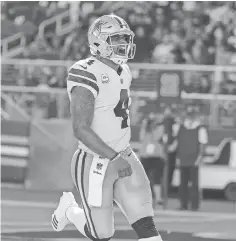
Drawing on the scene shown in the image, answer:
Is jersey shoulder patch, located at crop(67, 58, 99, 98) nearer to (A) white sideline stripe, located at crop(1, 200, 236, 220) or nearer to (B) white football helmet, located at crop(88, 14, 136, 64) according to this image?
(B) white football helmet, located at crop(88, 14, 136, 64)

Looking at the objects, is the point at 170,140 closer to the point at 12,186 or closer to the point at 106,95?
the point at 12,186

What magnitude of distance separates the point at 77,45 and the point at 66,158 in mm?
3700

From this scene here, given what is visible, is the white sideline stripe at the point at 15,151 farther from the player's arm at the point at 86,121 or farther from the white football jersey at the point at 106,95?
the player's arm at the point at 86,121

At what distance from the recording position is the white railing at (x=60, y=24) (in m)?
19.8

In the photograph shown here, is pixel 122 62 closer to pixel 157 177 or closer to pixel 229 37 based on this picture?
pixel 157 177

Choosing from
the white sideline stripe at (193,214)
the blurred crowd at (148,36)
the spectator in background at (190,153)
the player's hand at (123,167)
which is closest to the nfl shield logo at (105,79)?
the player's hand at (123,167)

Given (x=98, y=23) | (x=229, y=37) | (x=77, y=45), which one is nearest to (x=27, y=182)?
(x=77, y=45)

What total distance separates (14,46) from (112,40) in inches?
573

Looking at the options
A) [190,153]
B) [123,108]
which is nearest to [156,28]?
[190,153]

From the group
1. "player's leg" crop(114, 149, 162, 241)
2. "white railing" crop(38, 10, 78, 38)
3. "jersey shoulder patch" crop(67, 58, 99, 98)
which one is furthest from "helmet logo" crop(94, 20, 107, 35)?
"white railing" crop(38, 10, 78, 38)

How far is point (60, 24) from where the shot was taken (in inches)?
795

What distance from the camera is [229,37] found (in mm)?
17766

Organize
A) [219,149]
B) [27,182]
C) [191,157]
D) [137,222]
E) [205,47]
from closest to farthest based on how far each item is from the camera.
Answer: [137,222] → [191,157] → [219,149] → [27,182] → [205,47]

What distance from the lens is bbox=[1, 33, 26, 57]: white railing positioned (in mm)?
18758
